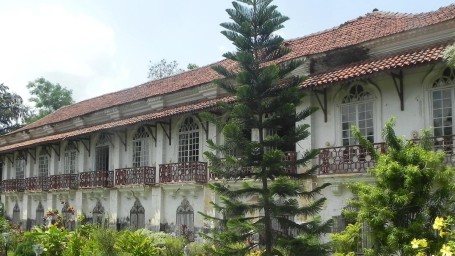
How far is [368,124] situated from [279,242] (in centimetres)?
478

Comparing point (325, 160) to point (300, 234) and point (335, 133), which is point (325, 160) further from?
point (300, 234)

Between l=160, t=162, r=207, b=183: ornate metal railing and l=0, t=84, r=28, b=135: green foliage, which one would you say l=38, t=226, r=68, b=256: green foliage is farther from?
l=0, t=84, r=28, b=135: green foliage

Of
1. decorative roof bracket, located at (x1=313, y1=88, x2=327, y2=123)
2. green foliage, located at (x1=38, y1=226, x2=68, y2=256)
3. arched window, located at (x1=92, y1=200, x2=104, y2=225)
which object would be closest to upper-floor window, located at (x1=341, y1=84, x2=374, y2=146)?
decorative roof bracket, located at (x1=313, y1=88, x2=327, y2=123)

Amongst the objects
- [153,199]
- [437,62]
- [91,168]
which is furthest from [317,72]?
[91,168]

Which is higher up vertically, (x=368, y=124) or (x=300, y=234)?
(x=368, y=124)

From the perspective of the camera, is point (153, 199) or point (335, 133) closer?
point (335, 133)

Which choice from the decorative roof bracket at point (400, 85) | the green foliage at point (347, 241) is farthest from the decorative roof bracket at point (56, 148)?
the green foliage at point (347, 241)

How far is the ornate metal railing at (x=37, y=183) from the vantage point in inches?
1068

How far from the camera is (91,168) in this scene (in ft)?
82.0

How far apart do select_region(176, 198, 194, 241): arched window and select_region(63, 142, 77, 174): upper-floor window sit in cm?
822

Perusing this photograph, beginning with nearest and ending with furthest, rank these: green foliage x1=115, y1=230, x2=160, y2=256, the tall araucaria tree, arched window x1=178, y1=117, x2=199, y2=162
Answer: the tall araucaria tree < green foliage x1=115, y1=230, x2=160, y2=256 < arched window x1=178, y1=117, x2=199, y2=162

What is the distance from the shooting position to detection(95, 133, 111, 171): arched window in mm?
24078

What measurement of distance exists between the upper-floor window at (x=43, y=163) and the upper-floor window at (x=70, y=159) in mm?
2213

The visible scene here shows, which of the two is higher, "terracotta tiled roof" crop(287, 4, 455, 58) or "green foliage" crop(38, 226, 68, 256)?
"terracotta tiled roof" crop(287, 4, 455, 58)
